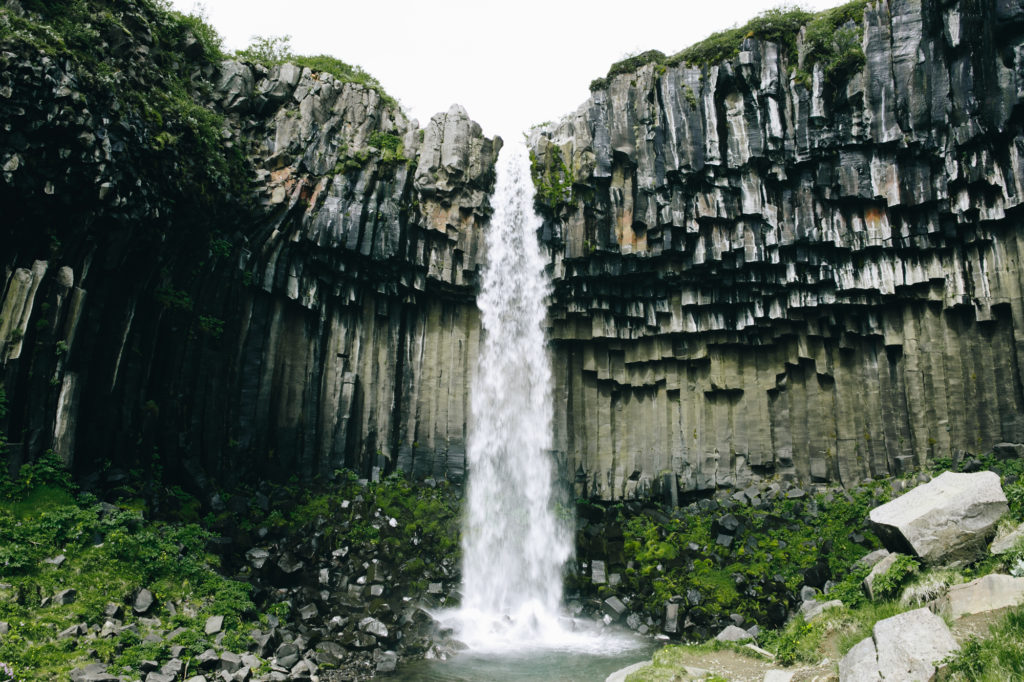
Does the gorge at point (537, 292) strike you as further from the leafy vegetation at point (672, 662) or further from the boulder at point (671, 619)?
the leafy vegetation at point (672, 662)

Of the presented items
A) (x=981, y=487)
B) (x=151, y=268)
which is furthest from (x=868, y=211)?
(x=151, y=268)

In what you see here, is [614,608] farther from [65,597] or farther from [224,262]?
[224,262]

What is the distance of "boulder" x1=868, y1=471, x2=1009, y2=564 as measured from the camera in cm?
880

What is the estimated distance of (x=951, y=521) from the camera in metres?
8.99

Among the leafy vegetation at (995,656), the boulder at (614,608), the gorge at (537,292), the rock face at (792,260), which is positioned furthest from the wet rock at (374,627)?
the leafy vegetation at (995,656)

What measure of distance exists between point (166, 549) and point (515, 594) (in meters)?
9.04

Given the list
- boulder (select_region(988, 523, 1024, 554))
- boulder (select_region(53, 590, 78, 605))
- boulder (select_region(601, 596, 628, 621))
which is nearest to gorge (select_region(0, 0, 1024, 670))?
boulder (select_region(601, 596, 628, 621))

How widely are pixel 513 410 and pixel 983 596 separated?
14.9m

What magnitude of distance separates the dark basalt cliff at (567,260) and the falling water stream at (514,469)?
702 millimetres

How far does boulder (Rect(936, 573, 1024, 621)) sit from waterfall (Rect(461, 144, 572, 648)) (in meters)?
12.2

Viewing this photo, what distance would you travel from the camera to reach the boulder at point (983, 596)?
6.95 meters

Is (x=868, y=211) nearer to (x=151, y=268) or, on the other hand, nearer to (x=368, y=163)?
(x=368, y=163)

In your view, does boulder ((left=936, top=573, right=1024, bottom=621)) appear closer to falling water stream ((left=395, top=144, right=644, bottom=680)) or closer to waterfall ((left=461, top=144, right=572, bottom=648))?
falling water stream ((left=395, top=144, right=644, bottom=680))

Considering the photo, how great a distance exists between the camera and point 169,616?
1145 centimetres
